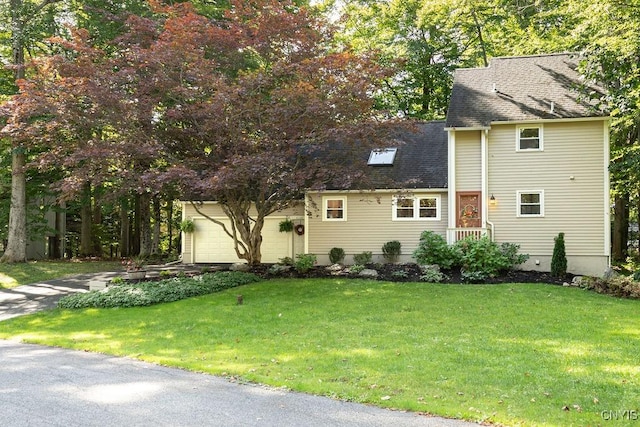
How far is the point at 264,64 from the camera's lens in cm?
1476

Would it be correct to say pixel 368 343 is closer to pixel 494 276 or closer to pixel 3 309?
pixel 494 276

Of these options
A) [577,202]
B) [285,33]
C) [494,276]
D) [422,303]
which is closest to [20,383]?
[422,303]

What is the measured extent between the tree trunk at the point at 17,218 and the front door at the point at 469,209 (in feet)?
54.1

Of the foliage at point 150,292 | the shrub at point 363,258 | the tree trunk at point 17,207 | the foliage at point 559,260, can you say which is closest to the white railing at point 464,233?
the foliage at point 559,260

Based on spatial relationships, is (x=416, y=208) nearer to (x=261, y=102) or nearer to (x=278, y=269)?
(x=278, y=269)

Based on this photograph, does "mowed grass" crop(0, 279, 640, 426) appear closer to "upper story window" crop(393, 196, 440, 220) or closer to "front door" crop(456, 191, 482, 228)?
"front door" crop(456, 191, 482, 228)

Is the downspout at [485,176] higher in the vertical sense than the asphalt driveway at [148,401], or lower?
higher

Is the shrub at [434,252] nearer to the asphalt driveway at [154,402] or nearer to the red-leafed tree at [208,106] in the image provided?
the red-leafed tree at [208,106]

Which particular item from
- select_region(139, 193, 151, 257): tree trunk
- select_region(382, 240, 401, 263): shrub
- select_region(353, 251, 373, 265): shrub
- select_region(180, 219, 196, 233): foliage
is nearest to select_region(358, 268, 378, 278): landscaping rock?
select_region(353, 251, 373, 265): shrub

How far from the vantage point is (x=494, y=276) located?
14242mm

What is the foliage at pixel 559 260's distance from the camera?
1466 cm

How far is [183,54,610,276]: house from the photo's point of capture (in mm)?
15688

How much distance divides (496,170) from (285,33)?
8226 mm

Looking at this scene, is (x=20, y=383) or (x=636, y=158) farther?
(x=636, y=158)
